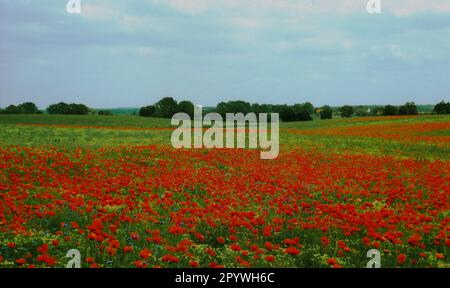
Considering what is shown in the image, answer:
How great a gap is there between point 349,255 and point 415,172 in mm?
9086

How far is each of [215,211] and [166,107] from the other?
78625 millimetres

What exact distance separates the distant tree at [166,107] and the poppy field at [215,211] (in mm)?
67850

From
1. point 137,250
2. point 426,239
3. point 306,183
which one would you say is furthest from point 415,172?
point 137,250

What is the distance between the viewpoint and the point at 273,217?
28.7 ft

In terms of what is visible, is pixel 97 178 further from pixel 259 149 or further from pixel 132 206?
pixel 259 149

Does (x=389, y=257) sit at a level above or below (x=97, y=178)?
below

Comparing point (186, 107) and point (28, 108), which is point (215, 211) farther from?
point (28, 108)

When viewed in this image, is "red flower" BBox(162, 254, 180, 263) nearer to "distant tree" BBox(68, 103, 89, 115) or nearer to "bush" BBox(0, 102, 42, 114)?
"distant tree" BBox(68, 103, 89, 115)

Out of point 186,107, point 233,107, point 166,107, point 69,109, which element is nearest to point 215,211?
point 186,107

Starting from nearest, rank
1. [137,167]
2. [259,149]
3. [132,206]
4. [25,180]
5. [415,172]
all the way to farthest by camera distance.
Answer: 1. [132,206]
2. [25,180]
3. [137,167]
4. [415,172]
5. [259,149]

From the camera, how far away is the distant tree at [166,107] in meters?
84.8

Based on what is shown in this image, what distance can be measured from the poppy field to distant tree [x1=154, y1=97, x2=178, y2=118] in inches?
2671

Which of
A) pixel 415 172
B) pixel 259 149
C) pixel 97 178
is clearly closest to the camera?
pixel 97 178

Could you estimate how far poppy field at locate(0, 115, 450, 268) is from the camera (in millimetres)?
6640
